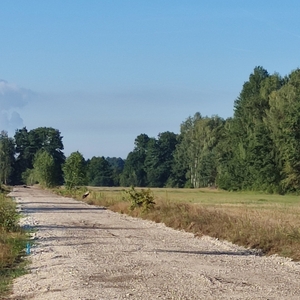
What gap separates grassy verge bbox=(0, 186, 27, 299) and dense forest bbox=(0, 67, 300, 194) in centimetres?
4636

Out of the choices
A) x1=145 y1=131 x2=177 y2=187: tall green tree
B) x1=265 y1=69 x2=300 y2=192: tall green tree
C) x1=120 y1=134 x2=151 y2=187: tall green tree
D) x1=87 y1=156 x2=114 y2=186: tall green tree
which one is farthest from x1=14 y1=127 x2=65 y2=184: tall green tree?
x1=265 y1=69 x2=300 y2=192: tall green tree

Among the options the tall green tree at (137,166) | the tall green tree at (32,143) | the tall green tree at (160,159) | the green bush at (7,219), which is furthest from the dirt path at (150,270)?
the tall green tree at (32,143)

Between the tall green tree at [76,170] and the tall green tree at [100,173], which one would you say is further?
the tall green tree at [100,173]

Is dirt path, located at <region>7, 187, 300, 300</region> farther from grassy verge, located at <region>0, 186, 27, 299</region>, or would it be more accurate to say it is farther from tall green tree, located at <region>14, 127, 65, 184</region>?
tall green tree, located at <region>14, 127, 65, 184</region>

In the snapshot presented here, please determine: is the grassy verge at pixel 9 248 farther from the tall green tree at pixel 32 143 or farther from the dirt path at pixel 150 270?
the tall green tree at pixel 32 143

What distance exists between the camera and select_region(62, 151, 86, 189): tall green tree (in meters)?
68.6

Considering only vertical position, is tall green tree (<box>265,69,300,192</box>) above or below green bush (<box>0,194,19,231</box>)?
above

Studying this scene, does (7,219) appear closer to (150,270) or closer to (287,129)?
(150,270)

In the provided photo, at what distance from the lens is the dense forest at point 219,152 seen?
77562 mm

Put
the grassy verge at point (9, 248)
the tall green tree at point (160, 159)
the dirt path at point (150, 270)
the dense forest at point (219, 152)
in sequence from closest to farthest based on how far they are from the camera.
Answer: the dirt path at point (150, 270) < the grassy verge at point (9, 248) < the dense forest at point (219, 152) < the tall green tree at point (160, 159)

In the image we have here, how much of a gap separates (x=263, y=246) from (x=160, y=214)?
1184 centimetres

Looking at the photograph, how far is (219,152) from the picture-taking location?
10488 centimetres

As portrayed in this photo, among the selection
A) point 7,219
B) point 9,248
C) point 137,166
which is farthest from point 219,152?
point 9,248

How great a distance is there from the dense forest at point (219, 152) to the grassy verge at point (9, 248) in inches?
1825
